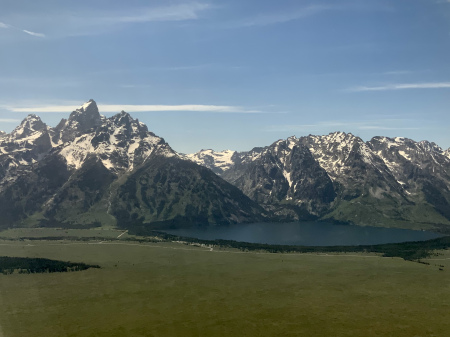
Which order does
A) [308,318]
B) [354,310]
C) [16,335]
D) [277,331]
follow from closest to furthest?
[16,335]
[277,331]
[308,318]
[354,310]

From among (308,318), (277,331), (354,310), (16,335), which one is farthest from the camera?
(354,310)

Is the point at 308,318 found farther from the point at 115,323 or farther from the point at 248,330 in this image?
the point at 115,323

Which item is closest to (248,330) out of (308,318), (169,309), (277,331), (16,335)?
(277,331)

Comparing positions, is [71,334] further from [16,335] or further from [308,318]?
[308,318]

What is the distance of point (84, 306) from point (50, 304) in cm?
1646

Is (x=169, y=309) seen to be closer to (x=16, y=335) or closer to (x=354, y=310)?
(x=16, y=335)

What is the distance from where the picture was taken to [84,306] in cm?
19625

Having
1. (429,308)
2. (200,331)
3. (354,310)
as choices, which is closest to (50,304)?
(200,331)

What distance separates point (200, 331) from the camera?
167 metres

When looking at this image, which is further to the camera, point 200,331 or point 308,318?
point 308,318

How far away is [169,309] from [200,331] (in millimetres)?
31315

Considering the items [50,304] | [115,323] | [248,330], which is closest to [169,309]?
[115,323]

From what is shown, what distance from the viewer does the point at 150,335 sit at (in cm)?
16288

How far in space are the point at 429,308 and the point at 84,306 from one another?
15600cm
